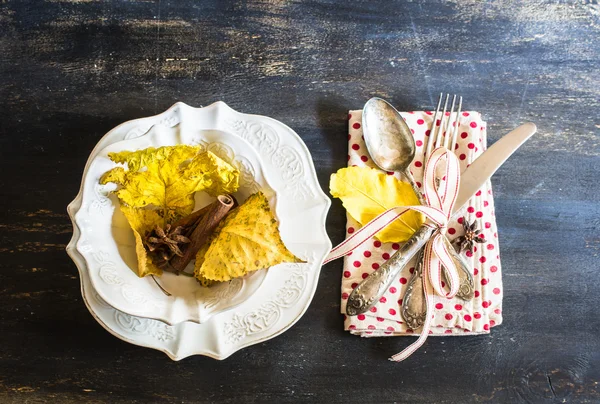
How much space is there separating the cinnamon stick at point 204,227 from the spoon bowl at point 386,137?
264 millimetres

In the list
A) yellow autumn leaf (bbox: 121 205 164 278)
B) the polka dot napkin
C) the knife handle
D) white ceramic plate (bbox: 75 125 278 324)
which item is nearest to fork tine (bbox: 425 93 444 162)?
the polka dot napkin

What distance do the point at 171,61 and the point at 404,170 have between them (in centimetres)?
44

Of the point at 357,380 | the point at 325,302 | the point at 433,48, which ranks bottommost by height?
the point at 357,380

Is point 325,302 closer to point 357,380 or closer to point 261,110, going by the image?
point 357,380

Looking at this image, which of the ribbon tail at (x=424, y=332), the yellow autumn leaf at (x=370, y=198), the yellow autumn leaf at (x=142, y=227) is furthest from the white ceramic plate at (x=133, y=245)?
the ribbon tail at (x=424, y=332)

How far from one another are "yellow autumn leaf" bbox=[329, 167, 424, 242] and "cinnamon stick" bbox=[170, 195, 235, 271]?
0.63 ft

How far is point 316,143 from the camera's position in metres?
0.96

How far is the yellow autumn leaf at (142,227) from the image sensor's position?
2.43 feet

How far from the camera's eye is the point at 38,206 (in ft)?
3.05

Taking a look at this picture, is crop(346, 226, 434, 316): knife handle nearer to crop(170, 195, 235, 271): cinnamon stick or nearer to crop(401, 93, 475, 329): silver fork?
crop(401, 93, 475, 329): silver fork

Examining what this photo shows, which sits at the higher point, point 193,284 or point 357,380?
point 193,284

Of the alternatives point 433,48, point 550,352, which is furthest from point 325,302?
point 433,48

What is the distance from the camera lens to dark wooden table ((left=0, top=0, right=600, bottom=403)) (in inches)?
35.7

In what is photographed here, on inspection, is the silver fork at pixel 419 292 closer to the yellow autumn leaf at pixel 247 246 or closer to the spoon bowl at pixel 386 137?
the spoon bowl at pixel 386 137
